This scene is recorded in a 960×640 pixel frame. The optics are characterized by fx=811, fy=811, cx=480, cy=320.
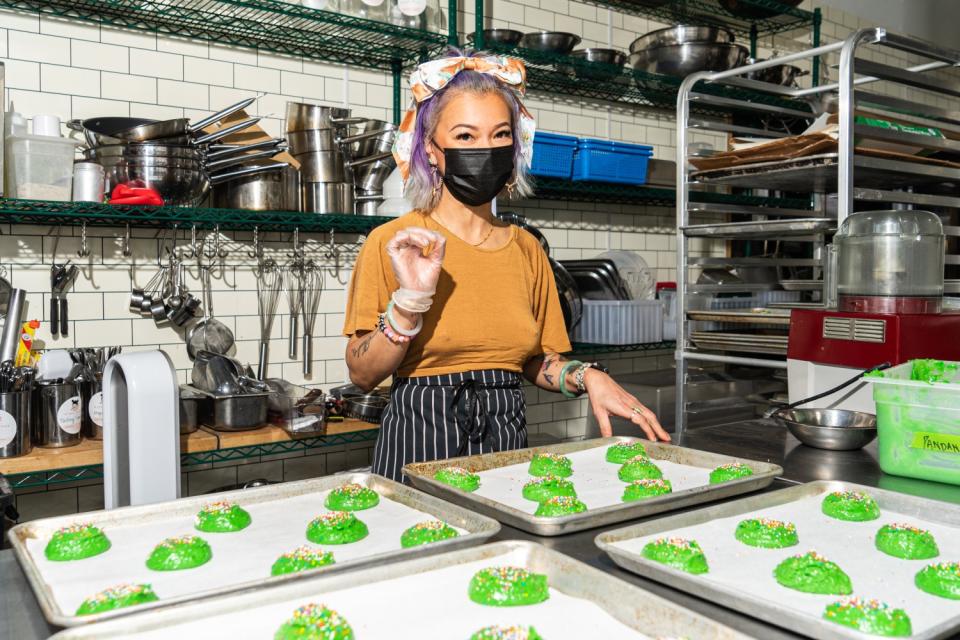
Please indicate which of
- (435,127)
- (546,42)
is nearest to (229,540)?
(435,127)

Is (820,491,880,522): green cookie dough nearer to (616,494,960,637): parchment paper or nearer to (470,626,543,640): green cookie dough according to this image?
(616,494,960,637): parchment paper

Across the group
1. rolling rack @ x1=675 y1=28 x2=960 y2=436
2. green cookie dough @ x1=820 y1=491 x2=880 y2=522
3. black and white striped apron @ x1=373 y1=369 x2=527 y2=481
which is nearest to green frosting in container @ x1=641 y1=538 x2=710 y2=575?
green cookie dough @ x1=820 y1=491 x2=880 y2=522

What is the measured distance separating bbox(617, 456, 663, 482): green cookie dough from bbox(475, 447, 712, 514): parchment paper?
2 centimetres

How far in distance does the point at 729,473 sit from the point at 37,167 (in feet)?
7.72

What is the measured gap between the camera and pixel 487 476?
5.06 ft

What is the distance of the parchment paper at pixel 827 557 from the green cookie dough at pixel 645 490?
0.12 metres

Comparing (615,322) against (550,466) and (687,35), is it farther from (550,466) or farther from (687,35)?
(550,466)

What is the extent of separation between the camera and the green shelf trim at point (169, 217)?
2.64 metres

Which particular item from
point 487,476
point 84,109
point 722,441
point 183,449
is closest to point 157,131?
point 84,109

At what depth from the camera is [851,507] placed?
130 centimetres

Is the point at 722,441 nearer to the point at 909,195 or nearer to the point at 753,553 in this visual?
the point at 753,553

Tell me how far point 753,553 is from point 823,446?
79cm

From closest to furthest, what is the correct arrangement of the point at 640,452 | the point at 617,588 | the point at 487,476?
the point at 617,588, the point at 487,476, the point at 640,452

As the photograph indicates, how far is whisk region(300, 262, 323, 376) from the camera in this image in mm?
3512
